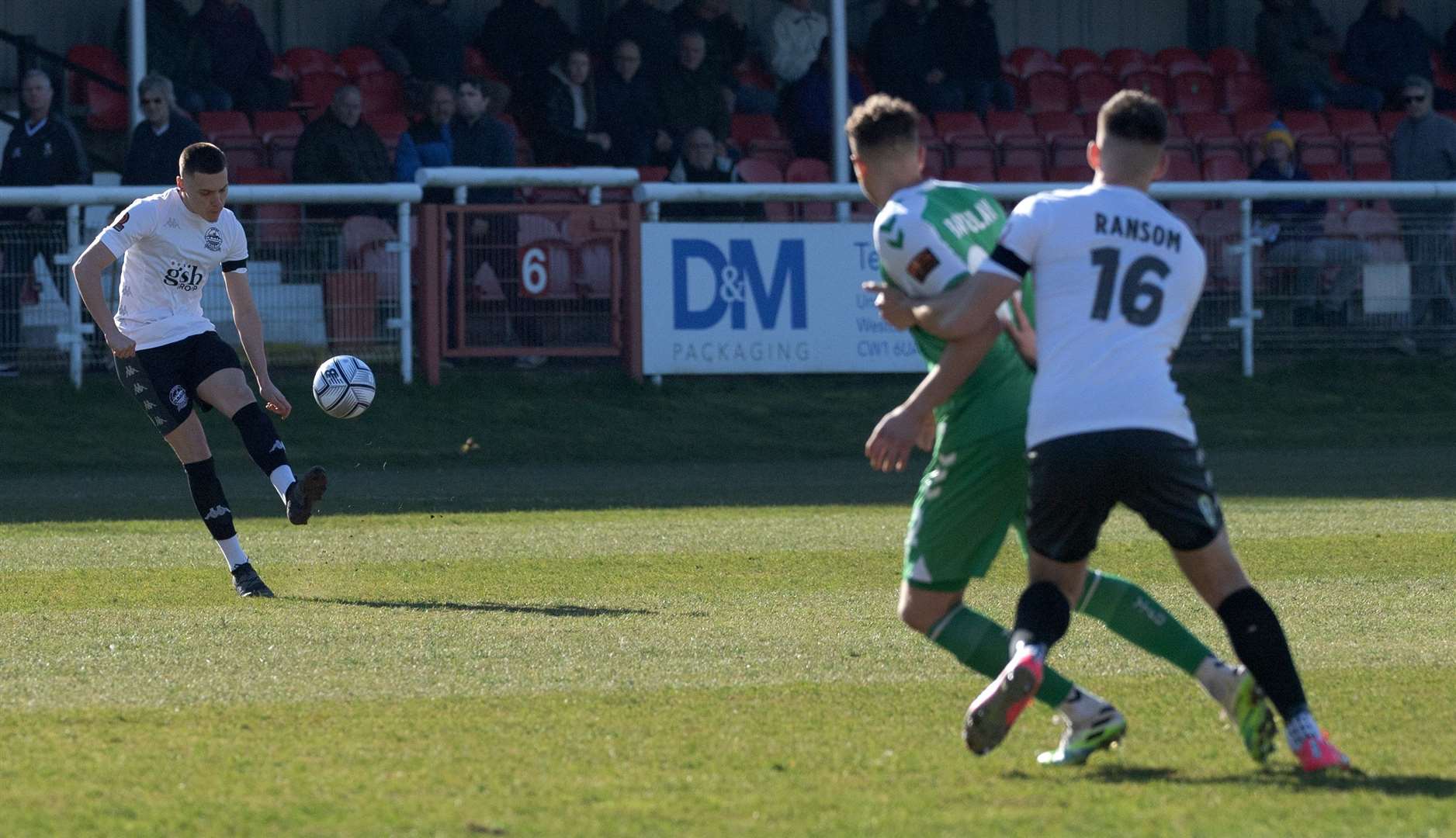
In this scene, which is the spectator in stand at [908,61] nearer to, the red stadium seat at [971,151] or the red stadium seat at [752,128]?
the red stadium seat at [971,151]

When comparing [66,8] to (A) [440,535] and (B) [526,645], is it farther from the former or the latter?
(B) [526,645]

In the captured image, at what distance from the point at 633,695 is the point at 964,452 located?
5.21 feet

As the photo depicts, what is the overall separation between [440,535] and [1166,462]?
691cm

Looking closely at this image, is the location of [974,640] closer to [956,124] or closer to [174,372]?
[174,372]

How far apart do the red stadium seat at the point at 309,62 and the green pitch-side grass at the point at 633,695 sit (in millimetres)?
10088

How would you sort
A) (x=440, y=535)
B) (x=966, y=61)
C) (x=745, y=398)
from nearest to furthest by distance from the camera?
(x=440, y=535) < (x=745, y=398) < (x=966, y=61)

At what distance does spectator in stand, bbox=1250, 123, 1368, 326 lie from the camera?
17.6 meters

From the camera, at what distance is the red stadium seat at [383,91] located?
19.6 metres

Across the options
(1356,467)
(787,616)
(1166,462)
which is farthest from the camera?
(1356,467)

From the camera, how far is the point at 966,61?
69.3 ft

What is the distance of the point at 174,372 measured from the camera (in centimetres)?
893

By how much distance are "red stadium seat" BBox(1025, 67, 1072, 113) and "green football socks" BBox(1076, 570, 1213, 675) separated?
58.2ft

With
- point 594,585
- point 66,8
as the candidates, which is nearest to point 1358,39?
point 66,8

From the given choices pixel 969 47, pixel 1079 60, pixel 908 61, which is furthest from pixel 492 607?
pixel 1079 60
